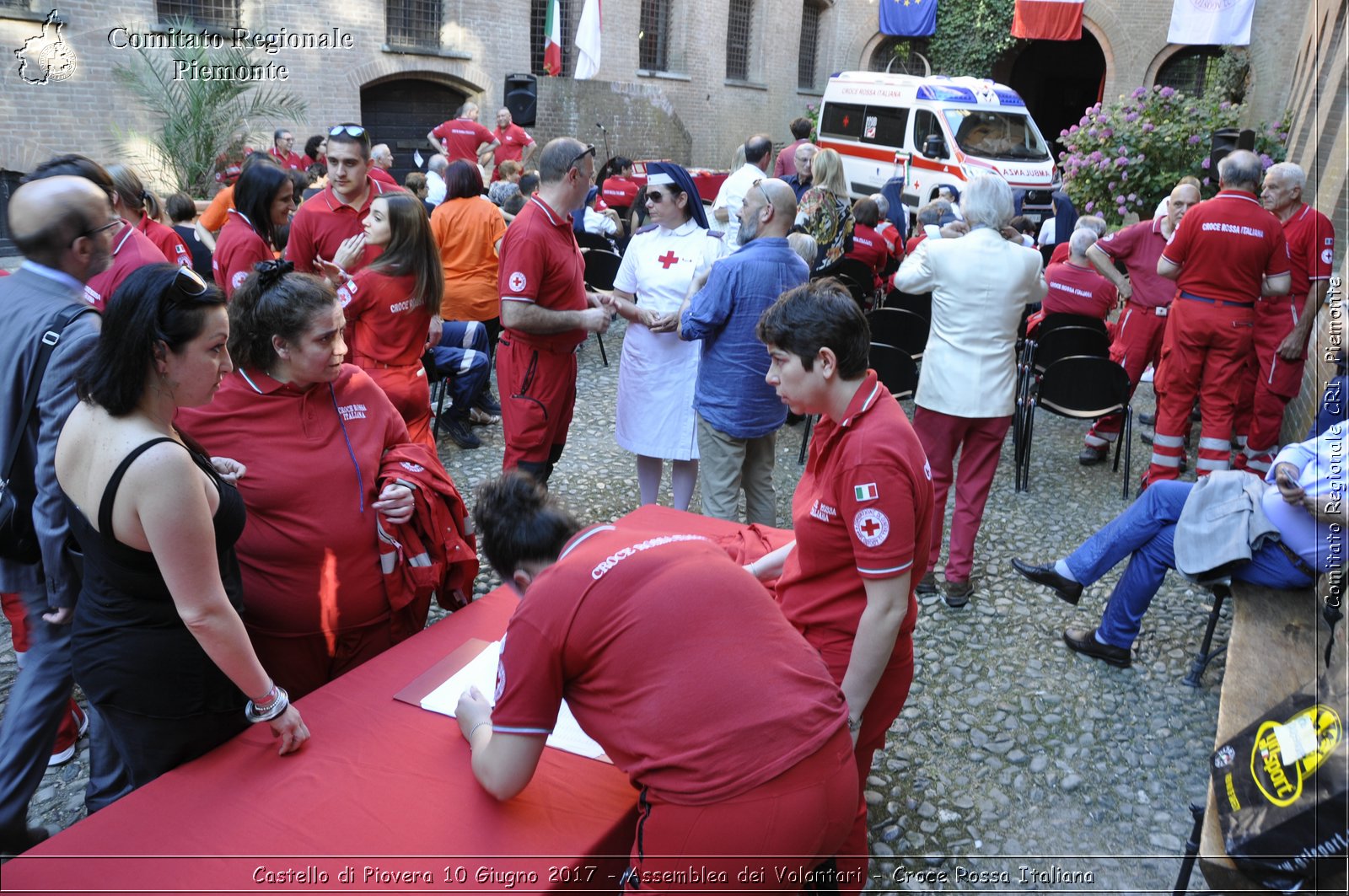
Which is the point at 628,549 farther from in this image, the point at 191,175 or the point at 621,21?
the point at 621,21

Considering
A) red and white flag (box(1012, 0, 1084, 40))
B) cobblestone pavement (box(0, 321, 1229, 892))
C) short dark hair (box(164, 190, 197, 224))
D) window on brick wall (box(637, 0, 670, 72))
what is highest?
red and white flag (box(1012, 0, 1084, 40))

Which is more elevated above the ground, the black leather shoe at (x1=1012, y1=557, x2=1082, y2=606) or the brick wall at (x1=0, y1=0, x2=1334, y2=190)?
the brick wall at (x1=0, y1=0, x2=1334, y2=190)

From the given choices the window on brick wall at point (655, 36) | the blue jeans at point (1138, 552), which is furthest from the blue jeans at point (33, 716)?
the window on brick wall at point (655, 36)

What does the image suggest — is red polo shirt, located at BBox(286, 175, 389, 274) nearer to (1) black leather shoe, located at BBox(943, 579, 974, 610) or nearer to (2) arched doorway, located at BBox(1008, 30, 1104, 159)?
(1) black leather shoe, located at BBox(943, 579, 974, 610)

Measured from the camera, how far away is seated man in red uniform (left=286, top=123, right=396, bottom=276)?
15.0 feet

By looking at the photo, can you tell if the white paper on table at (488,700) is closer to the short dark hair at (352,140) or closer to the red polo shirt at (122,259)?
the red polo shirt at (122,259)

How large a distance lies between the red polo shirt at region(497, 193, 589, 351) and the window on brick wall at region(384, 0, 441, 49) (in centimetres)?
1306

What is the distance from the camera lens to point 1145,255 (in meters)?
6.32

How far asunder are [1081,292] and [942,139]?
8.69 meters

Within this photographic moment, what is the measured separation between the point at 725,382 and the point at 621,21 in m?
16.7

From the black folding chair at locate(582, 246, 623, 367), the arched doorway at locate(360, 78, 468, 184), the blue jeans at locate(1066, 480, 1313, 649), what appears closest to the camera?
the blue jeans at locate(1066, 480, 1313, 649)

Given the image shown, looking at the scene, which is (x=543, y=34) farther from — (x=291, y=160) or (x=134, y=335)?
(x=134, y=335)

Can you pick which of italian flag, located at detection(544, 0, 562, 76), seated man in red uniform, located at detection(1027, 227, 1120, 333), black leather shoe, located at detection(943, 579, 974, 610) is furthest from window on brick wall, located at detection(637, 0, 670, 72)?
black leather shoe, located at detection(943, 579, 974, 610)

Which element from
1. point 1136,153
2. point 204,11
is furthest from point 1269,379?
point 204,11
